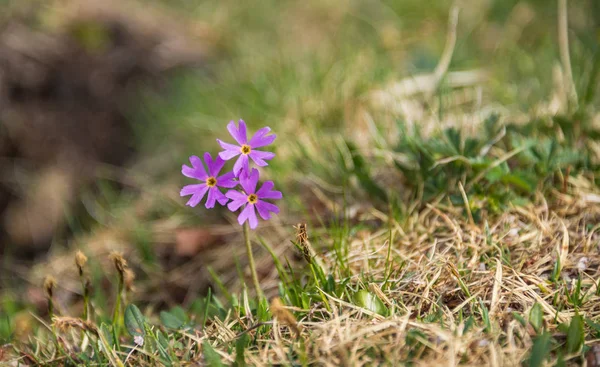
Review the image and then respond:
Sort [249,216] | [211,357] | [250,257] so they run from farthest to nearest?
[250,257]
[249,216]
[211,357]

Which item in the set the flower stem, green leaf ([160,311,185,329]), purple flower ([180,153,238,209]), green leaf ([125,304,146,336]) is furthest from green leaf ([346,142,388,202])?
green leaf ([125,304,146,336])

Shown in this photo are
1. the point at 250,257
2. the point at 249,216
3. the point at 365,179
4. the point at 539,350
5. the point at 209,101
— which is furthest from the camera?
the point at 209,101

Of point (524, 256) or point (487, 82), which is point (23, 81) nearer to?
point (487, 82)

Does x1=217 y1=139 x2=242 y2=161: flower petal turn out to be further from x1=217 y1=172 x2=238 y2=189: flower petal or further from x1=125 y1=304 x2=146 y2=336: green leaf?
x1=125 y1=304 x2=146 y2=336: green leaf

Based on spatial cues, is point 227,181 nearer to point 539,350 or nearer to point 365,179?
point 365,179

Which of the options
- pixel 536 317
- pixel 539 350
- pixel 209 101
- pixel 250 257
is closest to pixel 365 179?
pixel 250 257

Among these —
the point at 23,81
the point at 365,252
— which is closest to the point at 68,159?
the point at 23,81

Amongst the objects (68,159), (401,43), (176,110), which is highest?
(401,43)
